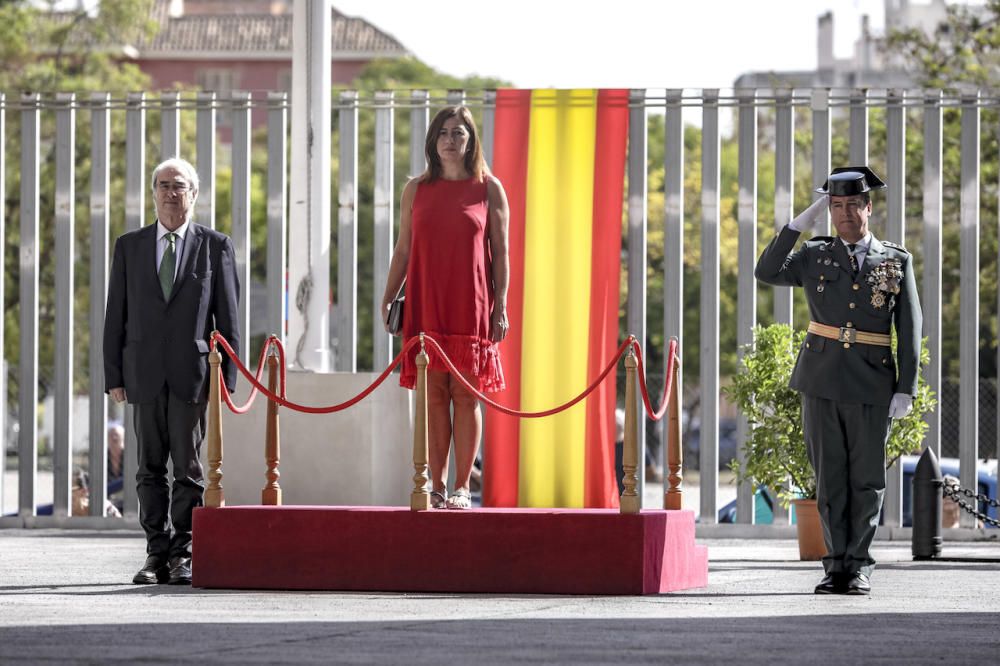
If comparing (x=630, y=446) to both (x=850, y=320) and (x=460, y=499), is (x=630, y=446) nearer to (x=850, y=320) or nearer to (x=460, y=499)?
(x=460, y=499)

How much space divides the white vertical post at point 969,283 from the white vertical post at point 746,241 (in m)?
1.36

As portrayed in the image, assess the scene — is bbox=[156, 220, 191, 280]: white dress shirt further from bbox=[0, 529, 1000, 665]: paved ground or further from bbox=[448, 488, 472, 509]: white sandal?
bbox=[448, 488, 472, 509]: white sandal

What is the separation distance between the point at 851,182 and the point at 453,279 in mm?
1828

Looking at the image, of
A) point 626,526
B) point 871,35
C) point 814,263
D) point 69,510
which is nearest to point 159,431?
point 626,526

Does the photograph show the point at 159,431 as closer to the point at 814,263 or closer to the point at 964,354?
the point at 814,263

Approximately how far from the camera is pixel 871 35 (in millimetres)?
27109

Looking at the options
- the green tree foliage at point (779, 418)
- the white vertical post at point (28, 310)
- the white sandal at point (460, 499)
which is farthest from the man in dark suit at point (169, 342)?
the white vertical post at point (28, 310)

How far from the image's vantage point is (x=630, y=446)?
7.53 m

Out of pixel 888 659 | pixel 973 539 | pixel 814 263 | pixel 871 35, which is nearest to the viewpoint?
pixel 888 659

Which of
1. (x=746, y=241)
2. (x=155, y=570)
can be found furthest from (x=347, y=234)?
(x=155, y=570)

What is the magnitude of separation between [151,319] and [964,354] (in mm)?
6045

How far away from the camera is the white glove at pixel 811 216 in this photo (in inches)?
315

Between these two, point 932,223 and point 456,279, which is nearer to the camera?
point 456,279

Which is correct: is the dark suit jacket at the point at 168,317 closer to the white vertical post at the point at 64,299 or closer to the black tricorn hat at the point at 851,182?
the black tricorn hat at the point at 851,182
